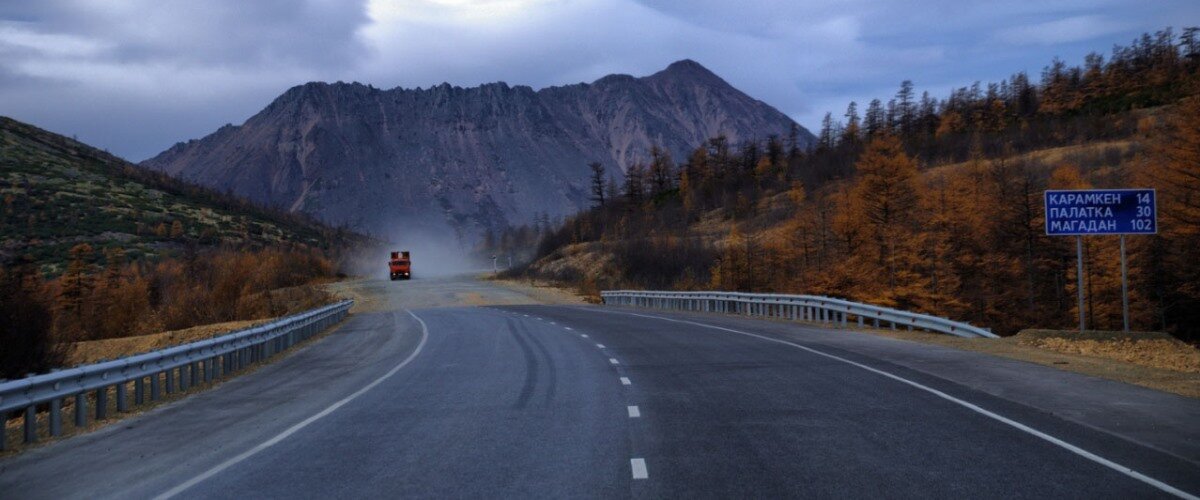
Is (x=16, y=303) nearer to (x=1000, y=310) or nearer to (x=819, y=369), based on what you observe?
(x=819, y=369)

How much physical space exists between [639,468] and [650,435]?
1.69 meters

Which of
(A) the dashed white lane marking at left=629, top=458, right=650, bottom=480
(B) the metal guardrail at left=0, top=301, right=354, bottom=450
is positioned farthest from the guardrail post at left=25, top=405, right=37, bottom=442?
(A) the dashed white lane marking at left=629, top=458, right=650, bottom=480

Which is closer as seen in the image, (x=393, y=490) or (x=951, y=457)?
(x=393, y=490)

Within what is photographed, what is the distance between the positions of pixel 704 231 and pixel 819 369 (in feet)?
376

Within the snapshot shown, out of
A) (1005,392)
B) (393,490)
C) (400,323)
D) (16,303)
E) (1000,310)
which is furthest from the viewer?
(1000,310)

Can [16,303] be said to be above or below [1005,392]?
above

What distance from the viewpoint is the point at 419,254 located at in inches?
7731

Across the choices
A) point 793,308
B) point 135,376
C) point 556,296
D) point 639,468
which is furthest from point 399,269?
point 639,468

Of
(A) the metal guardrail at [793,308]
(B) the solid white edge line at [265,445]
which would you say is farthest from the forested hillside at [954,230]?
(B) the solid white edge line at [265,445]

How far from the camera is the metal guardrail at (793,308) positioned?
2375cm

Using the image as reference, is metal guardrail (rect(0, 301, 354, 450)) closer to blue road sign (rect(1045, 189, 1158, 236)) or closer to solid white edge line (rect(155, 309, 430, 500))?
solid white edge line (rect(155, 309, 430, 500))

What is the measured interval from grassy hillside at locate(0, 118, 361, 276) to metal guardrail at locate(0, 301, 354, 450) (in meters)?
71.8

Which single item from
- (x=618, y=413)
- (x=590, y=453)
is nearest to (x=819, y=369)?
(x=618, y=413)

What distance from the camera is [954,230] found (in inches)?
2350
